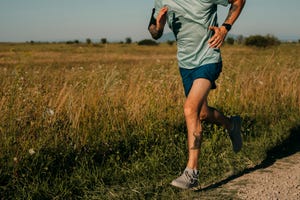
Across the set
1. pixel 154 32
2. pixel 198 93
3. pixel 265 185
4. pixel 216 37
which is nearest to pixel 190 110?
pixel 198 93

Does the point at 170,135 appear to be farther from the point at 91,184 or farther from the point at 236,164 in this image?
the point at 91,184

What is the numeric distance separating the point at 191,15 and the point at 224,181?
5.39 ft

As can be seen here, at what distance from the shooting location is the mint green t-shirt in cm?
393

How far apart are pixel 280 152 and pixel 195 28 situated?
227 cm

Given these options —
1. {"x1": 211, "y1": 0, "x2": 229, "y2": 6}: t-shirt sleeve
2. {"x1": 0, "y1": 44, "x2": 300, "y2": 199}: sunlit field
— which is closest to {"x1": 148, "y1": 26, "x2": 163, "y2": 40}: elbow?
{"x1": 211, "y1": 0, "x2": 229, "y2": 6}: t-shirt sleeve

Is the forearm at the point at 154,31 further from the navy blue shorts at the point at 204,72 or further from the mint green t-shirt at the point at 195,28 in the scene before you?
the navy blue shorts at the point at 204,72

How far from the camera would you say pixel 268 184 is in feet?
13.1

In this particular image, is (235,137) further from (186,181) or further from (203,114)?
(186,181)

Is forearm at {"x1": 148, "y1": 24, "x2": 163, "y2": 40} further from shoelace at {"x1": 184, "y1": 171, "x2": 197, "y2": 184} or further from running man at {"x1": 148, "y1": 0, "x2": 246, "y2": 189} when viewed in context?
shoelace at {"x1": 184, "y1": 171, "x2": 197, "y2": 184}

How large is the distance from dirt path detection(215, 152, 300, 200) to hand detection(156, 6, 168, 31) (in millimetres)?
1613

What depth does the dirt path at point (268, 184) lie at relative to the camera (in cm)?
370

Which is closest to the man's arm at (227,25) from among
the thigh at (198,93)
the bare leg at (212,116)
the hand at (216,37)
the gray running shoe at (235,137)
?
the hand at (216,37)

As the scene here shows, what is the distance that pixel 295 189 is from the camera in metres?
3.88

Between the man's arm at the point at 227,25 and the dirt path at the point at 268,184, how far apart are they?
52.4 inches
